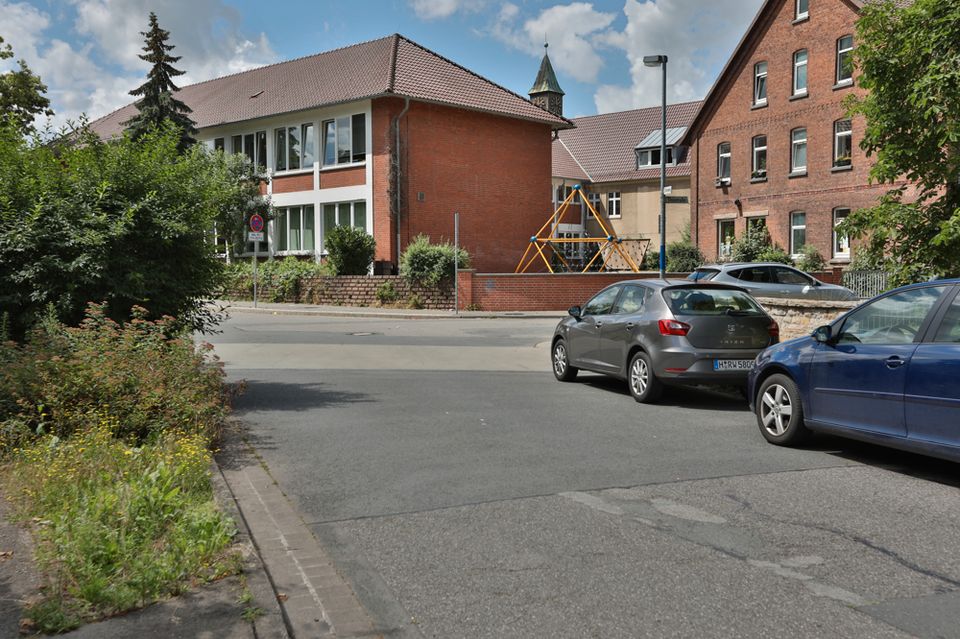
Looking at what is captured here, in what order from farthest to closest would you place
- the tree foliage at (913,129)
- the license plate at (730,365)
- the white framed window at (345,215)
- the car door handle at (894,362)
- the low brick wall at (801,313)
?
the white framed window at (345,215) → the low brick wall at (801,313) → the license plate at (730,365) → the tree foliage at (913,129) → the car door handle at (894,362)

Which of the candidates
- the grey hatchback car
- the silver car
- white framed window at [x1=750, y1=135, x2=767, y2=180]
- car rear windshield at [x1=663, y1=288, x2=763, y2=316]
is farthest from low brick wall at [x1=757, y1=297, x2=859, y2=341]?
white framed window at [x1=750, y1=135, x2=767, y2=180]

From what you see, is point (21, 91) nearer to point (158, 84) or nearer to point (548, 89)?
point (158, 84)

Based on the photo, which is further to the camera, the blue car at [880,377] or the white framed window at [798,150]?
the white framed window at [798,150]

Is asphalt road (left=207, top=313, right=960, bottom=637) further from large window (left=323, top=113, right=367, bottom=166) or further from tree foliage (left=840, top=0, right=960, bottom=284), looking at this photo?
large window (left=323, top=113, right=367, bottom=166)

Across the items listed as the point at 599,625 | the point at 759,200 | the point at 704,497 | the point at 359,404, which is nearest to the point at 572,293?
the point at 759,200

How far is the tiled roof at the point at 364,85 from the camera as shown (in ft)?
125

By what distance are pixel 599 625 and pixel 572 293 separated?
2895cm

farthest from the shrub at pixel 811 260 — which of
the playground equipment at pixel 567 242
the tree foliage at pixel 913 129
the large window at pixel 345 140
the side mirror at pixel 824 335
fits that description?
the side mirror at pixel 824 335

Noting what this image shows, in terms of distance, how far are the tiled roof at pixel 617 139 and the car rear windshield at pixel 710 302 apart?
4846cm

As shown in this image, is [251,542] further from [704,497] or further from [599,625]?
[704,497]

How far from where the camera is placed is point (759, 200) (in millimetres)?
40156

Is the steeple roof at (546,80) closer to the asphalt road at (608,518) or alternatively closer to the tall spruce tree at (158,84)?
the tall spruce tree at (158,84)

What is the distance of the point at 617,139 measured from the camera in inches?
2534

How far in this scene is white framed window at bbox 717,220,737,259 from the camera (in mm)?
41138
